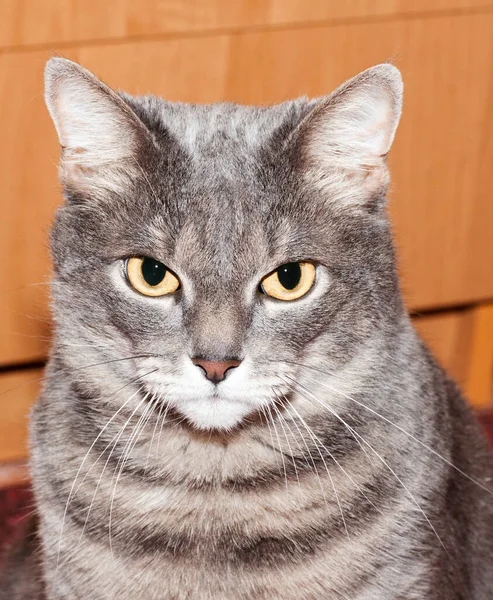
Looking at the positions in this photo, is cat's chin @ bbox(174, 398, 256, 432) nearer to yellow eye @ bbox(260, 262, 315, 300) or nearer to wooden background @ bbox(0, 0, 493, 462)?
yellow eye @ bbox(260, 262, 315, 300)

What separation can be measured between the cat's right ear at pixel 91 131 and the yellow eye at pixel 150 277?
98 mm

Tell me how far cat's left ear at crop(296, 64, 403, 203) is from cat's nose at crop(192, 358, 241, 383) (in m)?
0.25

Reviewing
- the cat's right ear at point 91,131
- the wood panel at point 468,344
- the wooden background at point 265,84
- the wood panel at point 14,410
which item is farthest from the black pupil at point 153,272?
the wood panel at point 468,344

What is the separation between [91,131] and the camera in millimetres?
1190

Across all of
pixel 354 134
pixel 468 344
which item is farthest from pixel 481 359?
pixel 354 134

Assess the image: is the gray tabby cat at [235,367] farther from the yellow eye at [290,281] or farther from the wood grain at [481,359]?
the wood grain at [481,359]

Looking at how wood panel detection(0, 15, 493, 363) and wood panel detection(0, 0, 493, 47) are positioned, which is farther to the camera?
wood panel detection(0, 15, 493, 363)

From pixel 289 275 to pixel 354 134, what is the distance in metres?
0.18

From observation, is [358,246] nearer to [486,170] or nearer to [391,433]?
[391,433]

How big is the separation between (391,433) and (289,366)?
0.19 m

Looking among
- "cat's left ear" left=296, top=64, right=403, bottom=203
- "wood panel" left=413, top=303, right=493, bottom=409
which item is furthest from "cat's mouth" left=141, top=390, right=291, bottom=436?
"wood panel" left=413, top=303, right=493, bottom=409

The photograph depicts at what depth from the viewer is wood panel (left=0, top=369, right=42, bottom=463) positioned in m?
2.06

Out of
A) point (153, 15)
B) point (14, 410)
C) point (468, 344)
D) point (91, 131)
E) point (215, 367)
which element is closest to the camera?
point (215, 367)

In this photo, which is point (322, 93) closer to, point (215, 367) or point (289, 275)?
point (289, 275)
